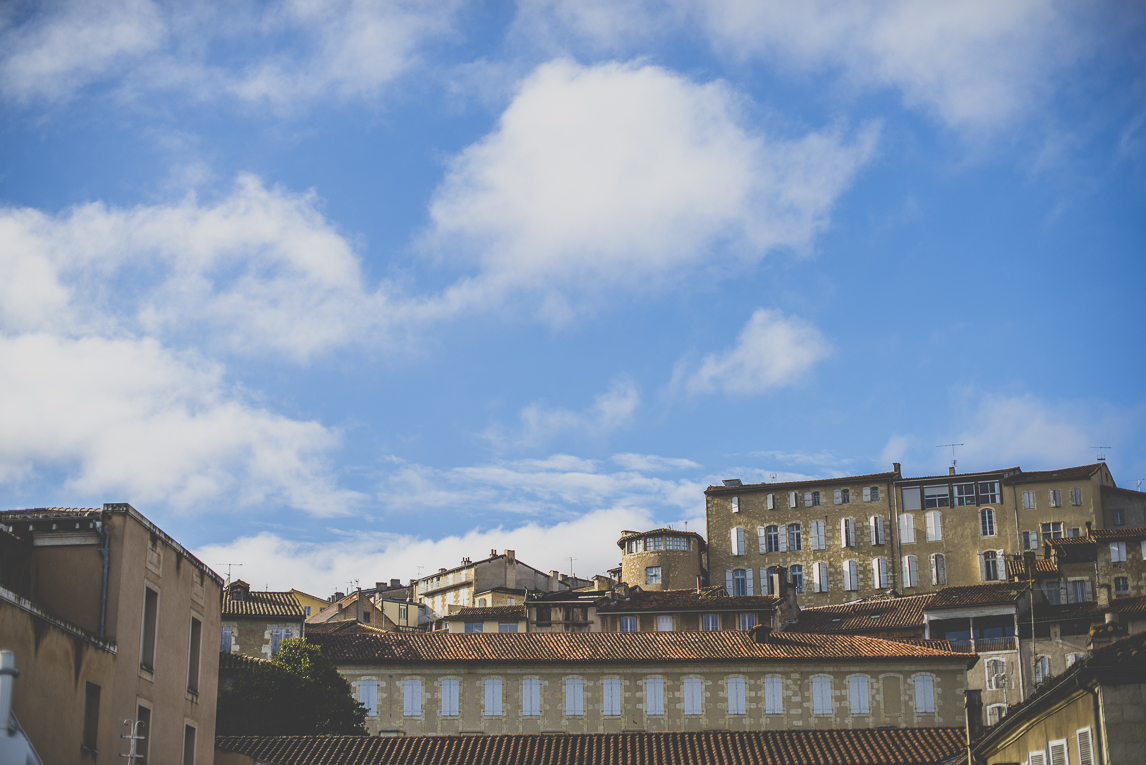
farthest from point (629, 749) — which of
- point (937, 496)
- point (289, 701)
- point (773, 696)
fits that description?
point (937, 496)

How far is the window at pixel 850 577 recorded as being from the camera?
84.7 m

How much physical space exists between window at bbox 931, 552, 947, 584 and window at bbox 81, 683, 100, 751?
66.0 m

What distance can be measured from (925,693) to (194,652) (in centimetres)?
3484

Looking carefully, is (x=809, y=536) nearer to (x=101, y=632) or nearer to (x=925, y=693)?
(x=925, y=693)

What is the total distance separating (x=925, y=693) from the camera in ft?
183

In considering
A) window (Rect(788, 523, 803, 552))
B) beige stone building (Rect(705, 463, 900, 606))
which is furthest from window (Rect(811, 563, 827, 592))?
window (Rect(788, 523, 803, 552))

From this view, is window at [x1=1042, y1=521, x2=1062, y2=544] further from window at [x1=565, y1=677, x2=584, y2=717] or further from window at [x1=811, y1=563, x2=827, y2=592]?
window at [x1=565, y1=677, x2=584, y2=717]

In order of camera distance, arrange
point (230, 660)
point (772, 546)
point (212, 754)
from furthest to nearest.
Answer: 1. point (772, 546)
2. point (230, 660)
3. point (212, 754)

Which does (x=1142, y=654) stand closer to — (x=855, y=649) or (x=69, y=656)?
(x=69, y=656)

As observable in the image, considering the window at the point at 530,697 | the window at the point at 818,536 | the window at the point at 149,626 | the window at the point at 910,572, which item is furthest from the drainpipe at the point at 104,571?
the window at the point at 818,536

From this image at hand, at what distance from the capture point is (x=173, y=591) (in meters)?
30.2

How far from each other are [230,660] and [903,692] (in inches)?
1131

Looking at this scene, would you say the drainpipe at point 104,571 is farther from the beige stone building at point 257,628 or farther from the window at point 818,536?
the window at point 818,536

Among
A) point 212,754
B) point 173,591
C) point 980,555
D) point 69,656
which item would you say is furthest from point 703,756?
point 980,555
